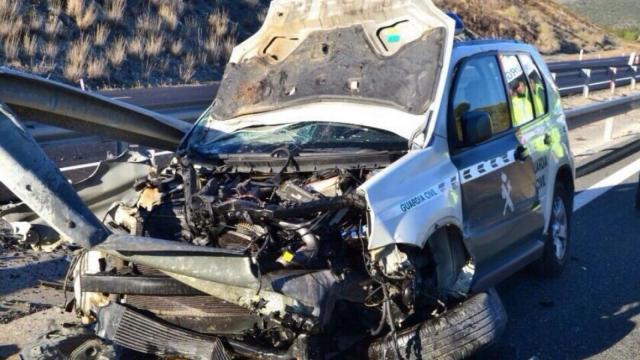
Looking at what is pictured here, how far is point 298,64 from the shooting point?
20.6 feet

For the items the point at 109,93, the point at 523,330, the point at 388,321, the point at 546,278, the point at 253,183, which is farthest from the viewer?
the point at 109,93

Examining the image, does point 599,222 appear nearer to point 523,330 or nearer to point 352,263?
point 523,330

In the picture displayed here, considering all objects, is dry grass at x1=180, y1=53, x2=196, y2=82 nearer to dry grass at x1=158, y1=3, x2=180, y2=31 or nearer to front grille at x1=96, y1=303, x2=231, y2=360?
dry grass at x1=158, y1=3, x2=180, y2=31

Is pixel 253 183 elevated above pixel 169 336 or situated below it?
above

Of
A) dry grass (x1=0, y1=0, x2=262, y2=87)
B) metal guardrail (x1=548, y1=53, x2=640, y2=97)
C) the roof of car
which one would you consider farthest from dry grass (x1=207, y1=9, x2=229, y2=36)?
the roof of car

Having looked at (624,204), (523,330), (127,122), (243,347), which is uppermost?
(127,122)

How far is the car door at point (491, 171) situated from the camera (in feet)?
18.0

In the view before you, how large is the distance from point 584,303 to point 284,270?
3.08m

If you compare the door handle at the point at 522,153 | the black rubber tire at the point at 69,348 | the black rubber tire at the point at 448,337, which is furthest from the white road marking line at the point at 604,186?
the black rubber tire at the point at 69,348

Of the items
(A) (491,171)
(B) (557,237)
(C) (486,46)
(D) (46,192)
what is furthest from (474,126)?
(D) (46,192)

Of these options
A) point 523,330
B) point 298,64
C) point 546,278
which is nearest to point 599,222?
point 546,278

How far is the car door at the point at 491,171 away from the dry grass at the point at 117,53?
1155 cm

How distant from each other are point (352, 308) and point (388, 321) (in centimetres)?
27

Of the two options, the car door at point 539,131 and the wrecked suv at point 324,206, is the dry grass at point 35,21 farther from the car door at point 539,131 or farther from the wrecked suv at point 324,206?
the car door at point 539,131
